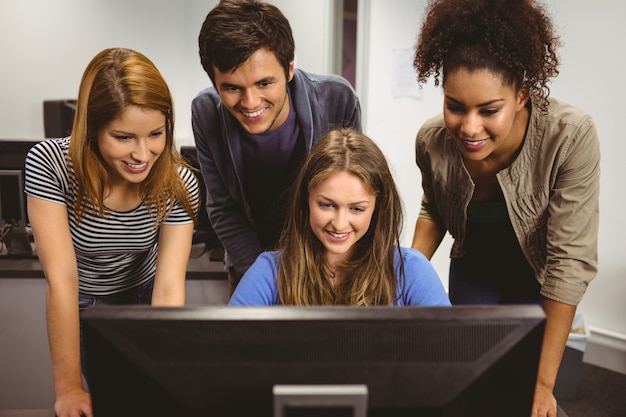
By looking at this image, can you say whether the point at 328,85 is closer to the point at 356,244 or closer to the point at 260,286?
the point at 356,244

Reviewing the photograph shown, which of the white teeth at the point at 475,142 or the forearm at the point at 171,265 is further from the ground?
the white teeth at the point at 475,142

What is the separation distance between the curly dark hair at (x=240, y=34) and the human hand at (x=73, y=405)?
72cm

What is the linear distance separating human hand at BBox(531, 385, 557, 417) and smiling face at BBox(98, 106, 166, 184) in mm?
879

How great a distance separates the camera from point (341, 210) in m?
1.22

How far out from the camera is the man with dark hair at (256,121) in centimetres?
126

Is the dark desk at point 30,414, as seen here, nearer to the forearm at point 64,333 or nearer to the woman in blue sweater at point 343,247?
the forearm at point 64,333

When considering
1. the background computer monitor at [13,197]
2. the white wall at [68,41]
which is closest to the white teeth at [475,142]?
the background computer monitor at [13,197]

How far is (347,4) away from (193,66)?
1.27 meters

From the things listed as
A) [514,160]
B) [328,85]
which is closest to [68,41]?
[328,85]

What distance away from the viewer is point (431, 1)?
1.31m

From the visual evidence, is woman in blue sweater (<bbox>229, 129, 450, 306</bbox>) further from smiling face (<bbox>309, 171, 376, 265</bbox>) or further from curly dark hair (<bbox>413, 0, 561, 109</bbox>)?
curly dark hair (<bbox>413, 0, 561, 109</bbox>)

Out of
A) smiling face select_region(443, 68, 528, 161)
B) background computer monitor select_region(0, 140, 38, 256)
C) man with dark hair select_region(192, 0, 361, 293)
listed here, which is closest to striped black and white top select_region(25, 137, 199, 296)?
man with dark hair select_region(192, 0, 361, 293)

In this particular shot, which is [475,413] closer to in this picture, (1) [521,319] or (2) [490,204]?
(1) [521,319]

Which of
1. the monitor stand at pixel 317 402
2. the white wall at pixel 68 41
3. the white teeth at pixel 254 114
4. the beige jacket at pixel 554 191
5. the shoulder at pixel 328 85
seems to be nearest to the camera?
the monitor stand at pixel 317 402
